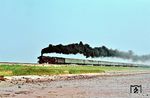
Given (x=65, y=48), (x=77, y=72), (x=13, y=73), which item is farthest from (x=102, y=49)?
(x=13, y=73)

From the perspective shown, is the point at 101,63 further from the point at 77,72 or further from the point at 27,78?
the point at 27,78

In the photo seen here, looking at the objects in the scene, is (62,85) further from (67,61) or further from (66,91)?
(67,61)

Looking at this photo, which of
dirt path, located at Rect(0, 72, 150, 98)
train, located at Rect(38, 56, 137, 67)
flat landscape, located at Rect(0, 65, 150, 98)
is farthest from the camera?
train, located at Rect(38, 56, 137, 67)

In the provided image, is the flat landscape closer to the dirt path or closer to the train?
the dirt path

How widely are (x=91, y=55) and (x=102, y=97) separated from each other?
77.6 m

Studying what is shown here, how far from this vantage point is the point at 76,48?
9469 centimetres

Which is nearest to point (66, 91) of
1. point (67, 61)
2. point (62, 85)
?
point (62, 85)

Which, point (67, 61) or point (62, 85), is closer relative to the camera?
point (62, 85)

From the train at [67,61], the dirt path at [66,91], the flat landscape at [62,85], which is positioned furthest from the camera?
the train at [67,61]

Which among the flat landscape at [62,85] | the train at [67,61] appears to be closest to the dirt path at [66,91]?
the flat landscape at [62,85]

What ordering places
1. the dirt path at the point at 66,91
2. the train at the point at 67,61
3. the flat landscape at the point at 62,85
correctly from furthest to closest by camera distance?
the train at the point at 67,61
the flat landscape at the point at 62,85
the dirt path at the point at 66,91

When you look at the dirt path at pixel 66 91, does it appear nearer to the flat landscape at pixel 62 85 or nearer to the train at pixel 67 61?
the flat landscape at pixel 62 85

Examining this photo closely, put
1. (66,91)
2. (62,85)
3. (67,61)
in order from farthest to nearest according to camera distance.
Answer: (67,61), (62,85), (66,91)

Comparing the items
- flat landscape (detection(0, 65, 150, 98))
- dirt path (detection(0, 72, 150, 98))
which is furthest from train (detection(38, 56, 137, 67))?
dirt path (detection(0, 72, 150, 98))
